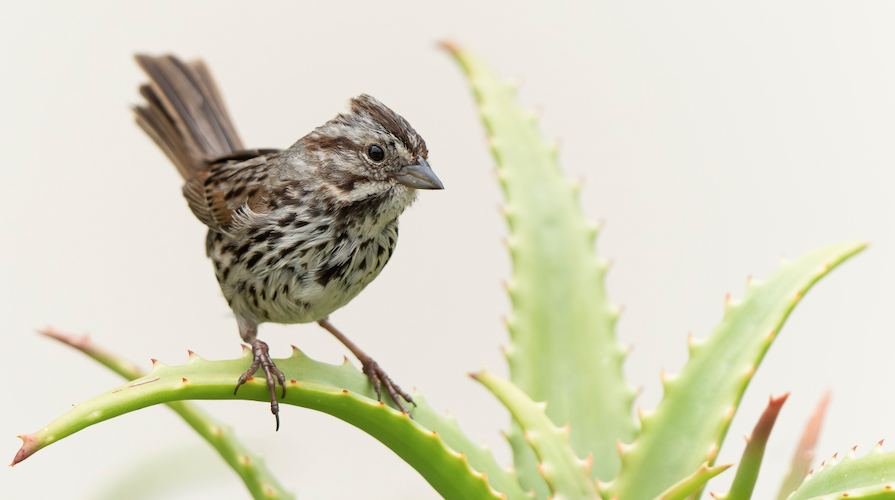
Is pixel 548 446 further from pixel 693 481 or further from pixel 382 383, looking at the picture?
pixel 382 383

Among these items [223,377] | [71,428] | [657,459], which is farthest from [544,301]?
[71,428]

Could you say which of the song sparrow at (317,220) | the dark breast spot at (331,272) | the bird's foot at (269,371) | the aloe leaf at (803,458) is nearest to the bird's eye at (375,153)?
the song sparrow at (317,220)

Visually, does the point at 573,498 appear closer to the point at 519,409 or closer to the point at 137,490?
the point at 519,409

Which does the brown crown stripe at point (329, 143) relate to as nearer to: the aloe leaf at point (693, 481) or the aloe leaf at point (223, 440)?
the aloe leaf at point (223, 440)

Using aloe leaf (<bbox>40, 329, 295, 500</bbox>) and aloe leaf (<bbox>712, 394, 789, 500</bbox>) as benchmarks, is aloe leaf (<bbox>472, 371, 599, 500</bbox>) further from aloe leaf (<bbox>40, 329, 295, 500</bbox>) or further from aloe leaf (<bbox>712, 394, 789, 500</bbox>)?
aloe leaf (<bbox>40, 329, 295, 500</bbox>)

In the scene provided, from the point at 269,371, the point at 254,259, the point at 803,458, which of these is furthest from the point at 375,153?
the point at 803,458

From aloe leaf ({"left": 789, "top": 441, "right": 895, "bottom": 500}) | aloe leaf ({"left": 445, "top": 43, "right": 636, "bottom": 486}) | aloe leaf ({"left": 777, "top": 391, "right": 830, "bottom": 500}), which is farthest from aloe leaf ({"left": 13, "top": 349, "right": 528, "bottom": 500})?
aloe leaf ({"left": 777, "top": 391, "right": 830, "bottom": 500})
